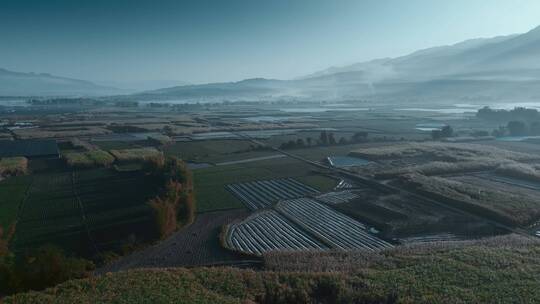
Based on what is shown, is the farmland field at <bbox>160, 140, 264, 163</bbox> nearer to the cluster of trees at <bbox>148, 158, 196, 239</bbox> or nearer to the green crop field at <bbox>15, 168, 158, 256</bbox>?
the green crop field at <bbox>15, 168, 158, 256</bbox>

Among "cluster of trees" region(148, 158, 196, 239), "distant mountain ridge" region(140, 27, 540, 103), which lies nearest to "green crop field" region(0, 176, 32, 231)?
"cluster of trees" region(148, 158, 196, 239)

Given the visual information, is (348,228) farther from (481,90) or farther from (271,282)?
(481,90)

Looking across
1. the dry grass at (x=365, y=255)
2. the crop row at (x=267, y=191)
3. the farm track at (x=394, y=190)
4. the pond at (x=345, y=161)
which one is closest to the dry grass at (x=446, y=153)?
the pond at (x=345, y=161)

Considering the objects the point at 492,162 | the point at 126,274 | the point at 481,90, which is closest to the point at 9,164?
the point at 126,274

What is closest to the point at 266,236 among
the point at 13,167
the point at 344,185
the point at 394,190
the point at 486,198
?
the point at 344,185

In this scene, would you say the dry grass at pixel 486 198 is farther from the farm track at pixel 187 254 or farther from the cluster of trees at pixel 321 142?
the cluster of trees at pixel 321 142

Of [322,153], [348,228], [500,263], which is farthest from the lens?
[322,153]

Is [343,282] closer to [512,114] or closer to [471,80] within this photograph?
[512,114]
